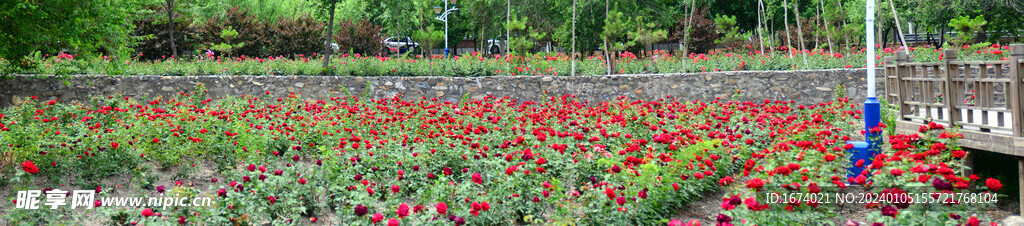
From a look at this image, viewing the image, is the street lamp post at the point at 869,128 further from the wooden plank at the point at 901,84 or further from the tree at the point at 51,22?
the tree at the point at 51,22

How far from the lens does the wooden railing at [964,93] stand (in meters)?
4.82

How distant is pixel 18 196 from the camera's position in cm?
415

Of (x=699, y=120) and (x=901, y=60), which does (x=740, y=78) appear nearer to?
(x=699, y=120)

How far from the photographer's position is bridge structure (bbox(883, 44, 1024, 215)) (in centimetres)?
481

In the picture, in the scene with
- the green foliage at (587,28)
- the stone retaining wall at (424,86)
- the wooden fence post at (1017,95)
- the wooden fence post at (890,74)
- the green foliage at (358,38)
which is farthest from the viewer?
the green foliage at (358,38)

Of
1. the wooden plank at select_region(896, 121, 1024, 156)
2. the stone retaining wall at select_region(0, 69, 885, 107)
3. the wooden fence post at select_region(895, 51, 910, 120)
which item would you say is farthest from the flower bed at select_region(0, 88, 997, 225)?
the stone retaining wall at select_region(0, 69, 885, 107)

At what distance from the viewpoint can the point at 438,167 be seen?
5.68 metres

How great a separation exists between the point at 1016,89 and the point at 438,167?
4273mm

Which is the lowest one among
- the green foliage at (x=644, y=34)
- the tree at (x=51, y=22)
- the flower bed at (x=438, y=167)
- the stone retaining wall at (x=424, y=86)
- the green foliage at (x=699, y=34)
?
the flower bed at (x=438, y=167)

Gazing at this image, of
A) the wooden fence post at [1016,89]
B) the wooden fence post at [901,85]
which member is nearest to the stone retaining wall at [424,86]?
the wooden fence post at [901,85]

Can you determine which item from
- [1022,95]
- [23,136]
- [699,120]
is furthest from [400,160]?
[1022,95]

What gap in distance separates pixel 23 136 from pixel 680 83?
10.1 m

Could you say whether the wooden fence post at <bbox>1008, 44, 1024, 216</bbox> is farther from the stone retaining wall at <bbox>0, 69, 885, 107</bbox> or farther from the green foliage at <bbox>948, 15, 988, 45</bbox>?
the green foliage at <bbox>948, 15, 988, 45</bbox>

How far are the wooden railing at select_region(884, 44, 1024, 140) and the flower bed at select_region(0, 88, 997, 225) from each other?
24.3 inches
